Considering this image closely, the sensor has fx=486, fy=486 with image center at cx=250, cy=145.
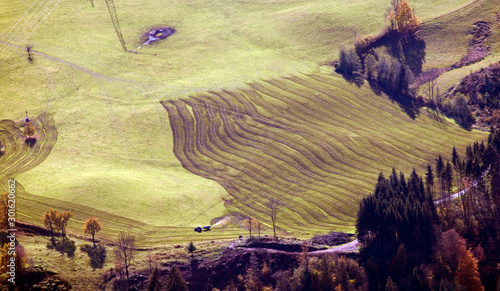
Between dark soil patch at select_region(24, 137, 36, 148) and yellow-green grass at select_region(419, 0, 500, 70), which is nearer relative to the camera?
dark soil patch at select_region(24, 137, 36, 148)

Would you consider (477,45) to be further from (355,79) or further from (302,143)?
(302,143)

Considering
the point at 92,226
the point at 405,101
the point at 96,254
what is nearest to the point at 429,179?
the point at 405,101

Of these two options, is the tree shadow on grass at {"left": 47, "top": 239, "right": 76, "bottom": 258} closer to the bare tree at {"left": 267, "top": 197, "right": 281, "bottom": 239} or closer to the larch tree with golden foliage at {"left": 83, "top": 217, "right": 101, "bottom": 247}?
the larch tree with golden foliage at {"left": 83, "top": 217, "right": 101, "bottom": 247}

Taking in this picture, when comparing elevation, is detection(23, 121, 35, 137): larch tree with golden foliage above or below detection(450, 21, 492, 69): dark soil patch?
below

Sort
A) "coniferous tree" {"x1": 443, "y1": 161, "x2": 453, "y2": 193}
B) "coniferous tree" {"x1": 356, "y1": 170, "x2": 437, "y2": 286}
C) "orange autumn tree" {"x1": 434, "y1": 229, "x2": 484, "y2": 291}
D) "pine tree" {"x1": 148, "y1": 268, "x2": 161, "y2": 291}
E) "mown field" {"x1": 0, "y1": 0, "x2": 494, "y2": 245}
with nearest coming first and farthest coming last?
"pine tree" {"x1": 148, "y1": 268, "x2": 161, "y2": 291} → "orange autumn tree" {"x1": 434, "y1": 229, "x2": 484, "y2": 291} → "coniferous tree" {"x1": 356, "y1": 170, "x2": 437, "y2": 286} → "mown field" {"x1": 0, "y1": 0, "x2": 494, "y2": 245} → "coniferous tree" {"x1": 443, "y1": 161, "x2": 453, "y2": 193}

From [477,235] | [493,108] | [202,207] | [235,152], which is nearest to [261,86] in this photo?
[235,152]

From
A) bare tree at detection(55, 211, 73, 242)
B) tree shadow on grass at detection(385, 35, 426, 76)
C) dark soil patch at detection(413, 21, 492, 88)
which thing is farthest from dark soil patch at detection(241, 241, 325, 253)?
tree shadow on grass at detection(385, 35, 426, 76)

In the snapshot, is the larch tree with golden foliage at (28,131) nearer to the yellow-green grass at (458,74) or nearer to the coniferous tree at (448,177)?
the coniferous tree at (448,177)
